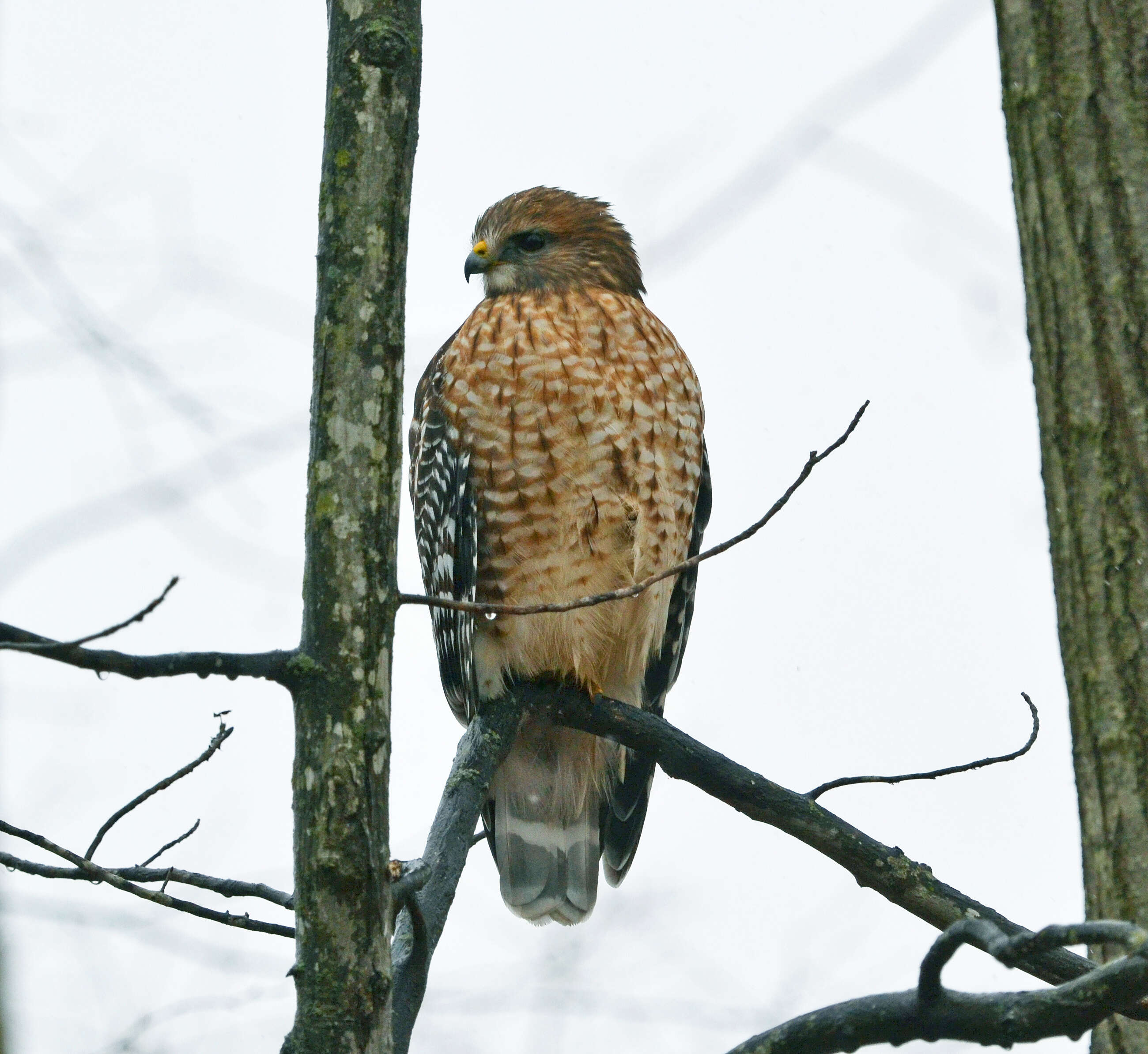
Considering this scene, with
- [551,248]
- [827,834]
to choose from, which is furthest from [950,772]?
[551,248]

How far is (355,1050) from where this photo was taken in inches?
82.7

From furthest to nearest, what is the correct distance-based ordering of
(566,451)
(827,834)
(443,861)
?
(566,451) < (827,834) < (443,861)

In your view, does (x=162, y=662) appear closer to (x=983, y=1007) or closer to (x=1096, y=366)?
(x=983, y=1007)

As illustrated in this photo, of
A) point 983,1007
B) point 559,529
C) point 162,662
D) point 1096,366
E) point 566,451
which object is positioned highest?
point 566,451

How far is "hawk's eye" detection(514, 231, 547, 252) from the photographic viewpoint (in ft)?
16.1

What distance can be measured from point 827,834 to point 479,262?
2576 millimetres

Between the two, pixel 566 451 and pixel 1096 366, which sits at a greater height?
pixel 566 451

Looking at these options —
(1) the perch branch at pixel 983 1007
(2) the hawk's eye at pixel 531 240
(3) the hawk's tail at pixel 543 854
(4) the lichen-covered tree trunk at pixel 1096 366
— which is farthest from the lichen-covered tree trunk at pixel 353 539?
(2) the hawk's eye at pixel 531 240

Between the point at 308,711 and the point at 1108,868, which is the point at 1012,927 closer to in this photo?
the point at 1108,868

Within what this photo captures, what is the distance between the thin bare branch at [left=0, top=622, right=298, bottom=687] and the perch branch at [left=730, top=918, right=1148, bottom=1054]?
0.89 m

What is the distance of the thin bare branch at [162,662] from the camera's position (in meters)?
1.87

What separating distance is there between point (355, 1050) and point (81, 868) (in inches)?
23.2

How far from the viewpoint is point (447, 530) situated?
428 centimetres

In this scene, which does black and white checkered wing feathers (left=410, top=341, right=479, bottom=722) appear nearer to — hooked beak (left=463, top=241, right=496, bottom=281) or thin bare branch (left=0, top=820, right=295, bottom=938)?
hooked beak (left=463, top=241, right=496, bottom=281)
